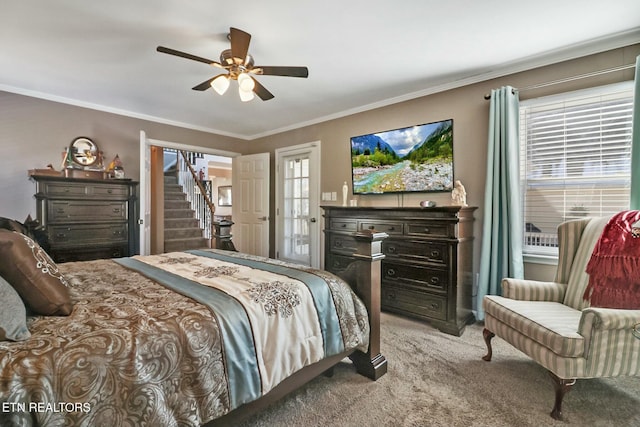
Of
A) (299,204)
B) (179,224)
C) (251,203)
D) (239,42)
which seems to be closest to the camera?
(239,42)

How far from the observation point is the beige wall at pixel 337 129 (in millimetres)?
2729

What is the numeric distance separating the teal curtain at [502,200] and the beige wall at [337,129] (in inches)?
7.8

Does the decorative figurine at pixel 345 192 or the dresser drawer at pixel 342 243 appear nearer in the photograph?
the dresser drawer at pixel 342 243

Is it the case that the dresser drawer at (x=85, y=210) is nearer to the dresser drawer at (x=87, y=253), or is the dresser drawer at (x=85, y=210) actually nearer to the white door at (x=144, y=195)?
the white door at (x=144, y=195)

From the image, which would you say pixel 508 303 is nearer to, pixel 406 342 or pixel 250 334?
pixel 406 342

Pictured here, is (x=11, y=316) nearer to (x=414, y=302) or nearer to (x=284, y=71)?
(x=284, y=71)

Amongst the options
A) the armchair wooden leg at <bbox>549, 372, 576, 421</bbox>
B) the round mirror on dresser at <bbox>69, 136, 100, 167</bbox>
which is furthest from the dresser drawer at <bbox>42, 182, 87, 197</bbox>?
the armchair wooden leg at <bbox>549, 372, 576, 421</bbox>

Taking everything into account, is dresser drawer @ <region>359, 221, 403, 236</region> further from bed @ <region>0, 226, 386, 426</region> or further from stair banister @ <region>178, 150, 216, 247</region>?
stair banister @ <region>178, 150, 216, 247</region>

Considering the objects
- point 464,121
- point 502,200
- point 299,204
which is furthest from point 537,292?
point 299,204

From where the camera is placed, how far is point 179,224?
6598 mm

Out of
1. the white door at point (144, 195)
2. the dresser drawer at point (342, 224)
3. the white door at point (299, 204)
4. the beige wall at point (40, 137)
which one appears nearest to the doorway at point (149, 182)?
the white door at point (144, 195)

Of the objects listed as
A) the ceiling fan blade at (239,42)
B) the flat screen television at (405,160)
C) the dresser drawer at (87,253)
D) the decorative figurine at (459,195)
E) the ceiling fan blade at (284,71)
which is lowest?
the dresser drawer at (87,253)

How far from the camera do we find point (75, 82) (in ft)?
10.5

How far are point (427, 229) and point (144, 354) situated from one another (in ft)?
8.24
